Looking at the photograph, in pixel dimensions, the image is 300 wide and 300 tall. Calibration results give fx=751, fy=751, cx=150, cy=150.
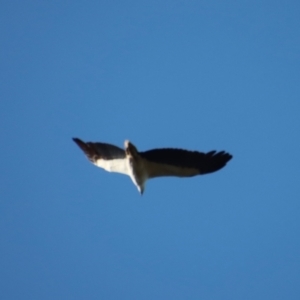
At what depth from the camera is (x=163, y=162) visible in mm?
15578

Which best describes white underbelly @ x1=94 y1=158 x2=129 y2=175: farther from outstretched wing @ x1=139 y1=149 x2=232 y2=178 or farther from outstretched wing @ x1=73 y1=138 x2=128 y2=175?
outstretched wing @ x1=139 y1=149 x2=232 y2=178

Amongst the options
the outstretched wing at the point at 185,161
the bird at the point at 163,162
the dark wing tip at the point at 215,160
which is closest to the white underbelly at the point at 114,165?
the bird at the point at 163,162

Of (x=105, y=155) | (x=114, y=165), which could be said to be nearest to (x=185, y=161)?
(x=114, y=165)

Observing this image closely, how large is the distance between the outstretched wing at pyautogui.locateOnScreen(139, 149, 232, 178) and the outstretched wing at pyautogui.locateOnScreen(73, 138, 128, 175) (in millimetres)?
812

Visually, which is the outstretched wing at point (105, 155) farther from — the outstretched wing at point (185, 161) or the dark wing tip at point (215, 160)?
the dark wing tip at point (215, 160)

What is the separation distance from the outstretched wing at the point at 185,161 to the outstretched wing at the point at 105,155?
2.66ft

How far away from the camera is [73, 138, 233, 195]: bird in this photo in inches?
605

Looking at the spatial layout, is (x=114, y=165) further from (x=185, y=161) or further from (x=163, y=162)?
(x=185, y=161)

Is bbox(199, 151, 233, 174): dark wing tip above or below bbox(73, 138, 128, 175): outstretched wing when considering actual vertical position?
below

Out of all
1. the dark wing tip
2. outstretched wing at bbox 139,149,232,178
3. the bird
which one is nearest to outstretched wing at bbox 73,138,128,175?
the bird

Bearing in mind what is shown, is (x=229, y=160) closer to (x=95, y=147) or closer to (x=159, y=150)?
(x=159, y=150)

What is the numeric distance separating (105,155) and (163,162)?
1.77m

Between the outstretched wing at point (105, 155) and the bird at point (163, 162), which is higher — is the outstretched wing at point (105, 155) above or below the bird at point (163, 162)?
above

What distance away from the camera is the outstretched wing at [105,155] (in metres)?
16.4
